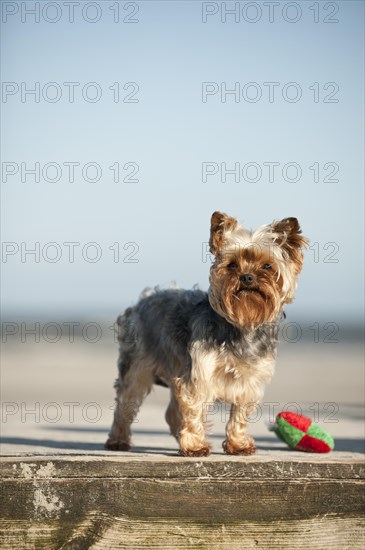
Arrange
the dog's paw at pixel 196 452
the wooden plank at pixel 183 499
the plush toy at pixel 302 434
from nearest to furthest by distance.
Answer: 1. the wooden plank at pixel 183 499
2. the dog's paw at pixel 196 452
3. the plush toy at pixel 302 434

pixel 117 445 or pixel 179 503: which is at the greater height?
pixel 179 503

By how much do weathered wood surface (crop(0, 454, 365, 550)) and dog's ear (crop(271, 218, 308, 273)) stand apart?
205 cm

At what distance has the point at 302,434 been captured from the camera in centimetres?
786

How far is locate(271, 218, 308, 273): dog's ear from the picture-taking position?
682 cm

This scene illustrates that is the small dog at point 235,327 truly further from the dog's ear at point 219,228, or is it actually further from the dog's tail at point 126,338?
the dog's tail at point 126,338

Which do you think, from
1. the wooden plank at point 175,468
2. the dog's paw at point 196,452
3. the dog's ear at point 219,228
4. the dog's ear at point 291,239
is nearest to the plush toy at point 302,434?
the dog's paw at point 196,452

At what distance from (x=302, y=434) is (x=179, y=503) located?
2977mm

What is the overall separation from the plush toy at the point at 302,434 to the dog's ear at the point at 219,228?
188cm

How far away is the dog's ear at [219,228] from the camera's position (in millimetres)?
6703

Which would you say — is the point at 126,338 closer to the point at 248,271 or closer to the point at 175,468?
the point at 248,271

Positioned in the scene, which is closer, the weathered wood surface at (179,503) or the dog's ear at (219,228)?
the weathered wood surface at (179,503)

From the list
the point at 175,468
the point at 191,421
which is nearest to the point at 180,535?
the point at 175,468

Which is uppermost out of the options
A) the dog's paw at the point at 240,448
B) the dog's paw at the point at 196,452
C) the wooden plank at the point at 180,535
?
the dog's paw at the point at 196,452

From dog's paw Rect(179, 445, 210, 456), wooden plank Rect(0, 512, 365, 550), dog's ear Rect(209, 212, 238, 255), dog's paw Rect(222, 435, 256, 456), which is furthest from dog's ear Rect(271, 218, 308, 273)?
wooden plank Rect(0, 512, 365, 550)
